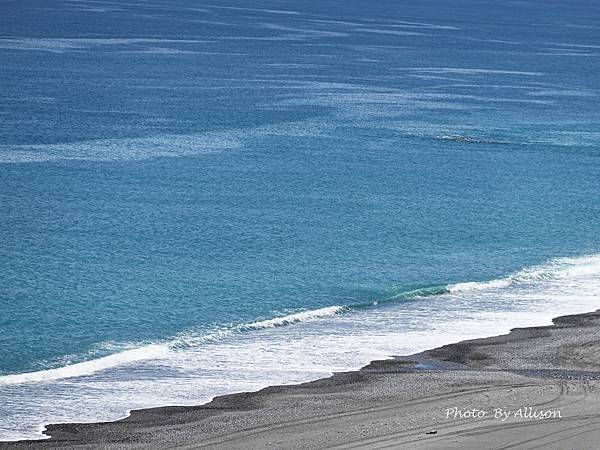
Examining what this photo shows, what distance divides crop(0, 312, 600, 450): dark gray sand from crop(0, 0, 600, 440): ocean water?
1106mm

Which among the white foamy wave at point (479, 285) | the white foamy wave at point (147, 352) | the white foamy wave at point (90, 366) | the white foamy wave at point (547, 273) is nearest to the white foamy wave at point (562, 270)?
the white foamy wave at point (547, 273)

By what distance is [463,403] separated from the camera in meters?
27.2

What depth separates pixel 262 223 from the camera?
1957 inches

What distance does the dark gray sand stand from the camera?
2458cm

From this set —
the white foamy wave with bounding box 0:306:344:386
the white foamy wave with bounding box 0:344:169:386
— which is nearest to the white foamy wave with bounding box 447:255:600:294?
the white foamy wave with bounding box 0:306:344:386

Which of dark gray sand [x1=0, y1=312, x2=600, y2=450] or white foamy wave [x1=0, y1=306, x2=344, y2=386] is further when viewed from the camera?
white foamy wave [x1=0, y1=306, x2=344, y2=386]

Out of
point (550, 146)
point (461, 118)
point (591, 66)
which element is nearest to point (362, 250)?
point (550, 146)

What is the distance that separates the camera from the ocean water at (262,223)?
109 feet

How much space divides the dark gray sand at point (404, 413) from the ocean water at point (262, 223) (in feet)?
3.63

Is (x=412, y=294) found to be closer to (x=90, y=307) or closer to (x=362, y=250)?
(x=362, y=250)

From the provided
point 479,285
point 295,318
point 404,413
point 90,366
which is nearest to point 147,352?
point 90,366

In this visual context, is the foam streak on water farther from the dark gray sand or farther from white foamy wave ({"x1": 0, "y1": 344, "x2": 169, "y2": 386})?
the dark gray sand

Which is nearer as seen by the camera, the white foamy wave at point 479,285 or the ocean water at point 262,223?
the ocean water at point 262,223

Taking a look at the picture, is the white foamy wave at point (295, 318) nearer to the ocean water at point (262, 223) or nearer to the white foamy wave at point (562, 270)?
the ocean water at point (262, 223)
